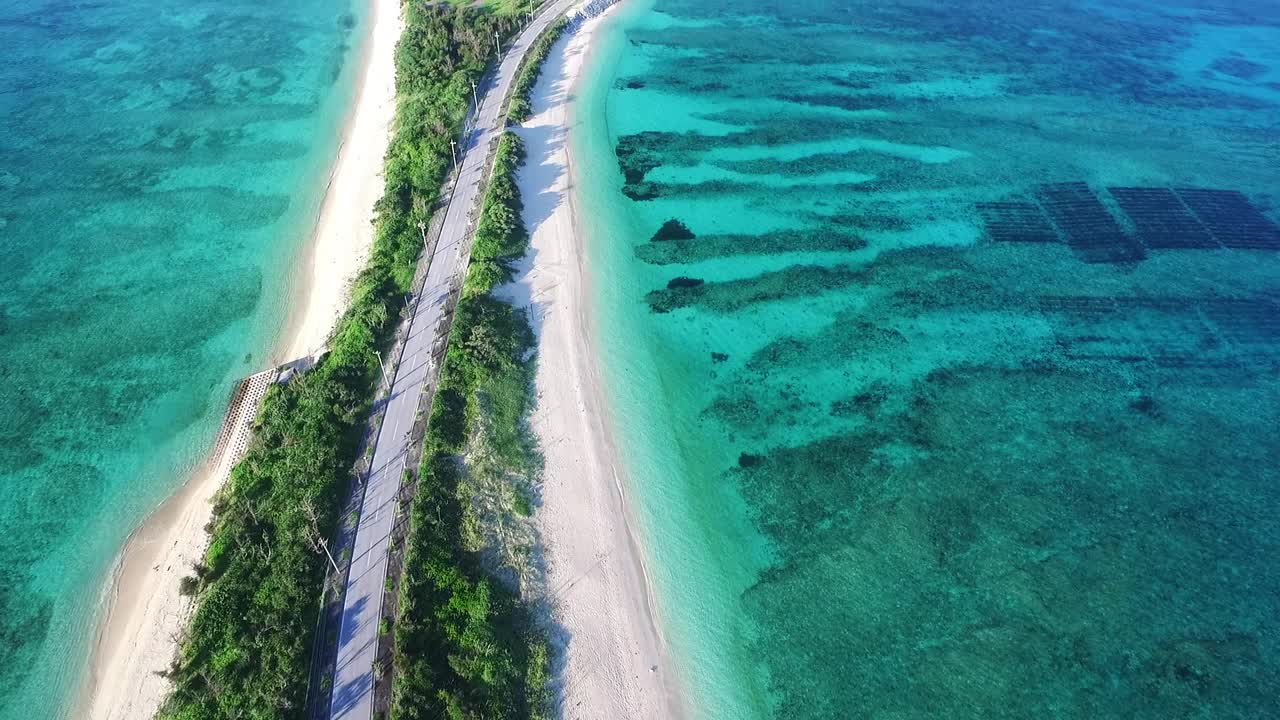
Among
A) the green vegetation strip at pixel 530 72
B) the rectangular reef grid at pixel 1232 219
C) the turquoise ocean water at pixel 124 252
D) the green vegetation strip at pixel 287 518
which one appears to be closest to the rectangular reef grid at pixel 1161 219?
the rectangular reef grid at pixel 1232 219

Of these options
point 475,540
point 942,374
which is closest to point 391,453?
point 475,540

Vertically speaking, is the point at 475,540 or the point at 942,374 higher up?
the point at 942,374

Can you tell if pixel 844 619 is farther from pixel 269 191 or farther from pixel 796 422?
pixel 269 191

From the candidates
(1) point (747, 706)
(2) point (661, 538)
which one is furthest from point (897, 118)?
(1) point (747, 706)

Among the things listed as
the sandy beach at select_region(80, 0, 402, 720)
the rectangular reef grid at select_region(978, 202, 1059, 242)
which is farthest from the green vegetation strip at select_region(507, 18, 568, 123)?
the rectangular reef grid at select_region(978, 202, 1059, 242)

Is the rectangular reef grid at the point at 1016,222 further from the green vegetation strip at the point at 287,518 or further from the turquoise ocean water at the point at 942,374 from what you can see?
the green vegetation strip at the point at 287,518

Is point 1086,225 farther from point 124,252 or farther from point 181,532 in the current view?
point 124,252
